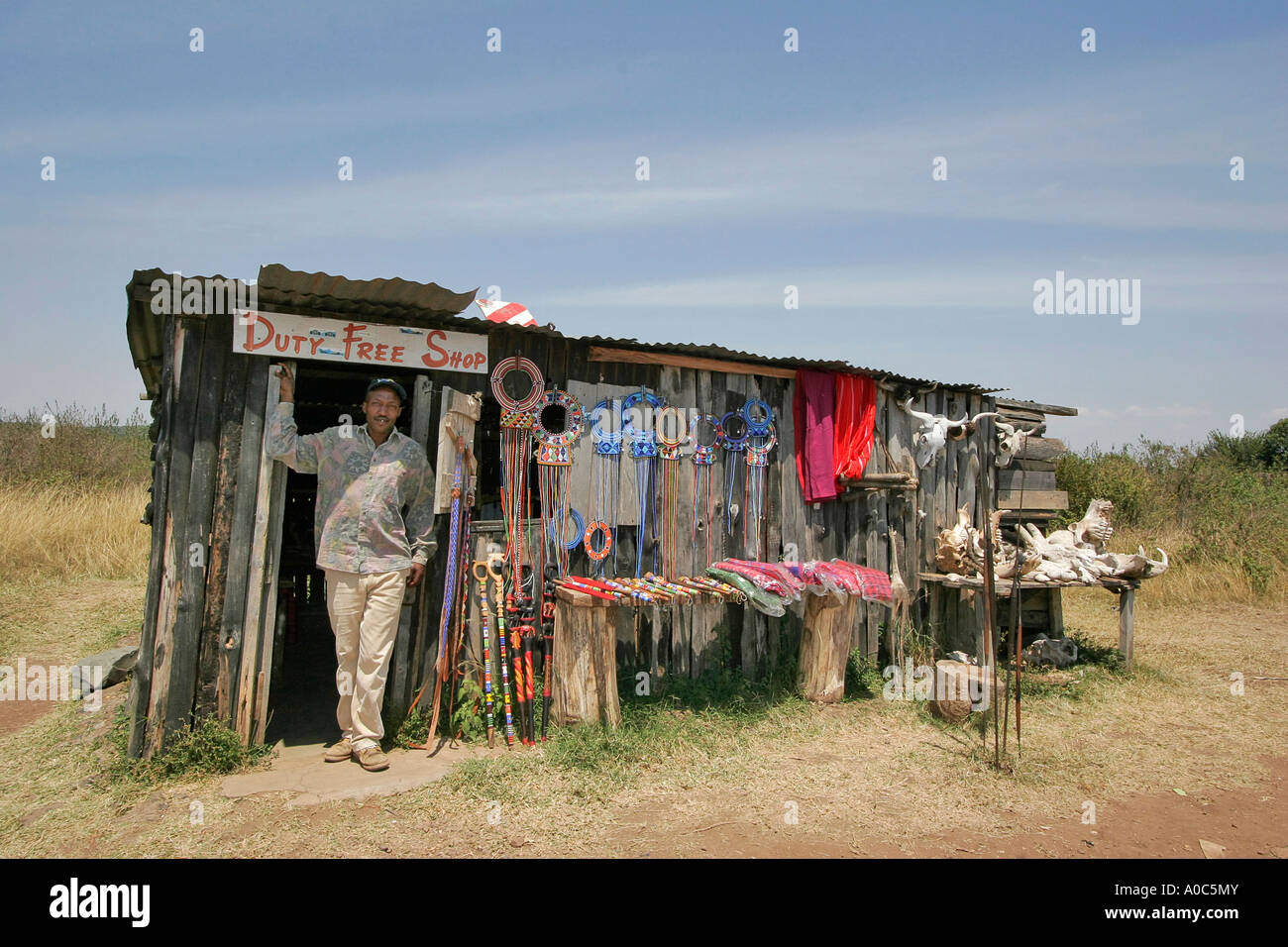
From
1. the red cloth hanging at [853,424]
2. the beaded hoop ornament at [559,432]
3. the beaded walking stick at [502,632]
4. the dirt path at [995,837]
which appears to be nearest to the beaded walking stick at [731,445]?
the red cloth hanging at [853,424]

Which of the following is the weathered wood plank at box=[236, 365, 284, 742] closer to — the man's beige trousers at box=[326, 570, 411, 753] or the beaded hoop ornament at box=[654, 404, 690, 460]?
the man's beige trousers at box=[326, 570, 411, 753]

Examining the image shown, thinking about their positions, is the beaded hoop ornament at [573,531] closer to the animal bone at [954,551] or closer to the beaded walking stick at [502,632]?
the beaded walking stick at [502,632]

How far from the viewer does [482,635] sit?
582 cm

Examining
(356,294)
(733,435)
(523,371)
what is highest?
(356,294)

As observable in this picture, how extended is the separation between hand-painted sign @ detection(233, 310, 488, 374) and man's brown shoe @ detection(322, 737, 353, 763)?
104 inches

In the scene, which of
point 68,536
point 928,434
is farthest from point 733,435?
point 68,536

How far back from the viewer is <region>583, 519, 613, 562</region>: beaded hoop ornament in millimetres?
6426

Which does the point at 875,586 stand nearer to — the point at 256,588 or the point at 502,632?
the point at 502,632

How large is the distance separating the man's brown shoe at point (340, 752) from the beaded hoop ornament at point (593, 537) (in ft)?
7.35

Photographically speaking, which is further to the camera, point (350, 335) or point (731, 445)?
point (731, 445)

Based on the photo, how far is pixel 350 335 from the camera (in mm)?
5551

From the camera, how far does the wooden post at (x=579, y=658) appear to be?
5.76 meters

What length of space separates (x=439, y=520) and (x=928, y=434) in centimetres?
504
